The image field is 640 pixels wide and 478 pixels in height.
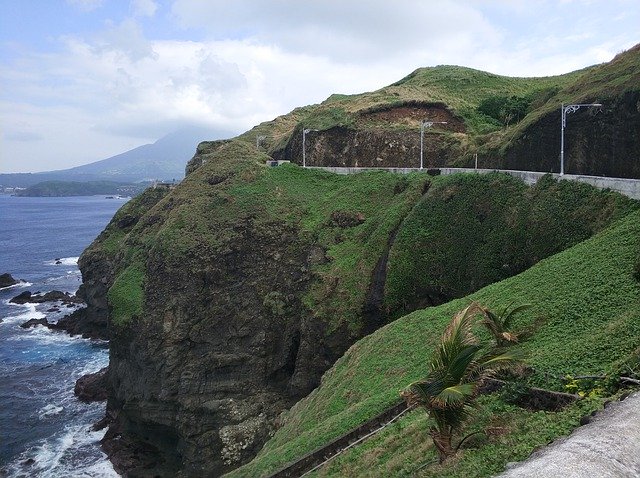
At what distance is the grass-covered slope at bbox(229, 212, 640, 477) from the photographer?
30.2 feet

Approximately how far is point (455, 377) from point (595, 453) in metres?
2.16

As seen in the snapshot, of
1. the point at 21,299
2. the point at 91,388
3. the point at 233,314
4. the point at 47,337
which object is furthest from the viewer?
the point at 21,299

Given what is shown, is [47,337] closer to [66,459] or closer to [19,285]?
[66,459]

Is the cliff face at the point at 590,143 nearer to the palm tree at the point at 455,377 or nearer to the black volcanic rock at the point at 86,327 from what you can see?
the palm tree at the point at 455,377

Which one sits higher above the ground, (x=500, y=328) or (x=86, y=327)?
(x=500, y=328)

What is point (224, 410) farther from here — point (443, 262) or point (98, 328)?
point (98, 328)

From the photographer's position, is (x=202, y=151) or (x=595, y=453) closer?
(x=595, y=453)

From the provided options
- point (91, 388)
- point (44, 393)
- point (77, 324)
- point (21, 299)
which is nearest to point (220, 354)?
point (91, 388)

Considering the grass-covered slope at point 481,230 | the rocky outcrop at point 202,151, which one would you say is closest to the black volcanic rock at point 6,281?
the rocky outcrop at point 202,151

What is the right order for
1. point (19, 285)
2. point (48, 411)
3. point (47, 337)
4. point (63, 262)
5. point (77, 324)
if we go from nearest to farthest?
1. point (48, 411)
2. point (47, 337)
3. point (77, 324)
4. point (19, 285)
5. point (63, 262)

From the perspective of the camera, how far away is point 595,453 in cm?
683

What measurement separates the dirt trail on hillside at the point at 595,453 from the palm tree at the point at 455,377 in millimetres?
1196

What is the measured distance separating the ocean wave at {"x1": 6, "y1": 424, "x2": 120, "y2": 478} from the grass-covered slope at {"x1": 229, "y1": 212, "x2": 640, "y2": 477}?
51.6 ft

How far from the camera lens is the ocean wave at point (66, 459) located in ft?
104
